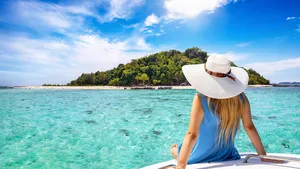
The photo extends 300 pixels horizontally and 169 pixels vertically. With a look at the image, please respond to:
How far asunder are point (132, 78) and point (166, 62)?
18484 millimetres

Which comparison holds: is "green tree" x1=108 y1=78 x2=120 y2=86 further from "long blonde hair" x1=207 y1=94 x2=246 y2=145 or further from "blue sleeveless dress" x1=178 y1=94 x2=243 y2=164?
"long blonde hair" x1=207 y1=94 x2=246 y2=145

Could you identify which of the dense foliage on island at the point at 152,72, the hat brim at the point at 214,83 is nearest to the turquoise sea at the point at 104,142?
the hat brim at the point at 214,83

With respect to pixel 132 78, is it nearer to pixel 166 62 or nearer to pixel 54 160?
pixel 166 62

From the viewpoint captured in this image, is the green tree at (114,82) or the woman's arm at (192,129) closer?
the woman's arm at (192,129)

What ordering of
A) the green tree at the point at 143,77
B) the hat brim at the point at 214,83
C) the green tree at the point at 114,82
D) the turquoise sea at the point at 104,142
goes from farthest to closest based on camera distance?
1. the green tree at the point at 114,82
2. the green tree at the point at 143,77
3. the turquoise sea at the point at 104,142
4. the hat brim at the point at 214,83

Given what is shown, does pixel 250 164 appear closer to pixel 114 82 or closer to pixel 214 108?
pixel 214 108

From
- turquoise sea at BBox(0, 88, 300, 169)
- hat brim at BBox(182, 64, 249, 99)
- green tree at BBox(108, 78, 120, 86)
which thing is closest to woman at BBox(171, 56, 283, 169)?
hat brim at BBox(182, 64, 249, 99)

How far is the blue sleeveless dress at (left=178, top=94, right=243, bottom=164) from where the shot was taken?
64.0 inches

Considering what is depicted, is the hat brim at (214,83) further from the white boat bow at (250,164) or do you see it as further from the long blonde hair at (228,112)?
the white boat bow at (250,164)

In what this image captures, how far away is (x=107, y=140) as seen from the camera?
255 inches

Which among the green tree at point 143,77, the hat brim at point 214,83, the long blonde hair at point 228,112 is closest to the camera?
A: the hat brim at point 214,83

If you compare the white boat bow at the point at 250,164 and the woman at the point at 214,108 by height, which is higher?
the woman at the point at 214,108

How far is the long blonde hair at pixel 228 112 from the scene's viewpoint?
1.59m

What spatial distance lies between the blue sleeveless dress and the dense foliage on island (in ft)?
217
